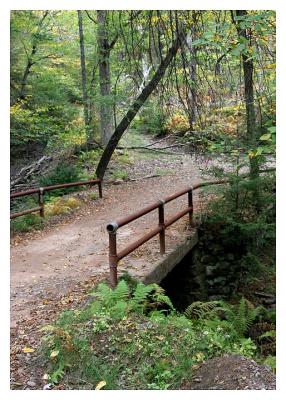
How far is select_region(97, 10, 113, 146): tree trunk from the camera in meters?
13.4

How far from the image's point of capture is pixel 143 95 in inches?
478

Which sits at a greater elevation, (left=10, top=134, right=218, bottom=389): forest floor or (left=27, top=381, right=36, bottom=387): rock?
(left=10, top=134, right=218, bottom=389): forest floor

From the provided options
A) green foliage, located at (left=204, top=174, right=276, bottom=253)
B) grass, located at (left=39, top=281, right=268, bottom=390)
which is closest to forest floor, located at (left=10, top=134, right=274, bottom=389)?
grass, located at (left=39, top=281, right=268, bottom=390)

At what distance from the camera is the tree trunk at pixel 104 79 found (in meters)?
13.4

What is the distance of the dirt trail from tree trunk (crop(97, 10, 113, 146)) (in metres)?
3.23

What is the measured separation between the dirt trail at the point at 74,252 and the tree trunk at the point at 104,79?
10.6ft

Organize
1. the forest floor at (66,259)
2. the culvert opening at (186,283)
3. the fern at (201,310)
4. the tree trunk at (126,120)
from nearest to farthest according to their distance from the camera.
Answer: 1. the forest floor at (66,259)
2. the fern at (201,310)
3. the culvert opening at (186,283)
4. the tree trunk at (126,120)

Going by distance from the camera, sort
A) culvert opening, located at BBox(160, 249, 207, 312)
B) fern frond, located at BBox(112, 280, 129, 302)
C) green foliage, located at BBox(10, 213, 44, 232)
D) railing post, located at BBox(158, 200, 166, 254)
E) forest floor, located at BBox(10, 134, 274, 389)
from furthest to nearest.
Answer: green foliage, located at BBox(10, 213, 44, 232) < culvert opening, located at BBox(160, 249, 207, 312) < railing post, located at BBox(158, 200, 166, 254) < fern frond, located at BBox(112, 280, 129, 302) < forest floor, located at BBox(10, 134, 274, 389)

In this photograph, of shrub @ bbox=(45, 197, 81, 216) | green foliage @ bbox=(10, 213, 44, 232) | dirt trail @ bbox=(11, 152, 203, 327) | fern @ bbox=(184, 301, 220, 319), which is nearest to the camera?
fern @ bbox=(184, 301, 220, 319)

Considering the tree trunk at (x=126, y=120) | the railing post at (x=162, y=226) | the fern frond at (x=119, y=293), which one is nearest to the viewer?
the fern frond at (x=119, y=293)

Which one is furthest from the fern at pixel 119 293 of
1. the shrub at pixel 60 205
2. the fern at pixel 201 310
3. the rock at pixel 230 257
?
the shrub at pixel 60 205

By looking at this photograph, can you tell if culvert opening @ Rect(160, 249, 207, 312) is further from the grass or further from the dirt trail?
the grass

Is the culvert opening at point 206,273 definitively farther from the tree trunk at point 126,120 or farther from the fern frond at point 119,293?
the tree trunk at point 126,120

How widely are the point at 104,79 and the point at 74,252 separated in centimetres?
903
